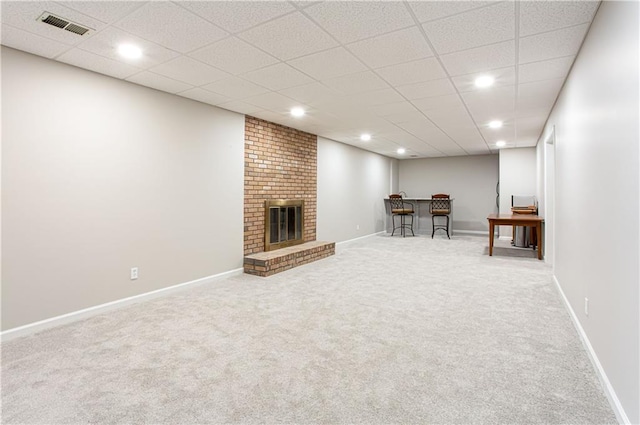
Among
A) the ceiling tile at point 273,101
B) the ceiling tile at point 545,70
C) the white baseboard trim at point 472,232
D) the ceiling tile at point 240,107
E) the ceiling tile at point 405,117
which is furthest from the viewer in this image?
the white baseboard trim at point 472,232

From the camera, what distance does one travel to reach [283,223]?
5.30 meters

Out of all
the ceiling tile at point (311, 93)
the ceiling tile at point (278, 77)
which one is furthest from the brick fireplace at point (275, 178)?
the ceiling tile at point (278, 77)

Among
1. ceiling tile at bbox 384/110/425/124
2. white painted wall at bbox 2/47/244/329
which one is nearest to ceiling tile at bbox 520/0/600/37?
ceiling tile at bbox 384/110/425/124

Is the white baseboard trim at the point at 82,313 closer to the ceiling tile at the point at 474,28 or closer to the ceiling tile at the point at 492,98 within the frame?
the ceiling tile at the point at 474,28

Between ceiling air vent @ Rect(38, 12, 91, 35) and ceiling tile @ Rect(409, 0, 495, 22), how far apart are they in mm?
2082

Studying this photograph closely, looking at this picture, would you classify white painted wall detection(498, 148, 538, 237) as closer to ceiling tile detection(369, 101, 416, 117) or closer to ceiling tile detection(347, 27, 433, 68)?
ceiling tile detection(369, 101, 416, 117)

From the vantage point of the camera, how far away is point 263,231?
490 cm

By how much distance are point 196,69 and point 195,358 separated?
228 cm

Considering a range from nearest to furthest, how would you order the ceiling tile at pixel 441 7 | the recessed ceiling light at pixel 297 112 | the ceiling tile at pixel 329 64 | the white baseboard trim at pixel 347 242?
the ceiling tile at pixel 441 7 < the ceiling tile at pixel 329 64 < the recessed ceiling light at pixel 297 112 < the white baseboard trim at pixel 347 242

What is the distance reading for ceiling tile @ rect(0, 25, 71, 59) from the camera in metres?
2.26

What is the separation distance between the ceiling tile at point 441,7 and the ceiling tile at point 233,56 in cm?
118

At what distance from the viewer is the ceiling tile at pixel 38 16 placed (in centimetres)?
195

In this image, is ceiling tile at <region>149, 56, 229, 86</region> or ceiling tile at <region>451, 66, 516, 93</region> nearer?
ceiling tile at <region>149, 56, 229, 86</region>

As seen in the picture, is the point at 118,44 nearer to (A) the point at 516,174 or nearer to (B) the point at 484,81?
(B) the point at 484,81
